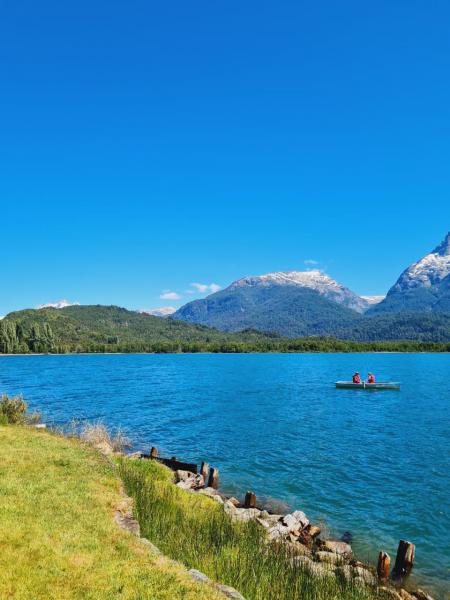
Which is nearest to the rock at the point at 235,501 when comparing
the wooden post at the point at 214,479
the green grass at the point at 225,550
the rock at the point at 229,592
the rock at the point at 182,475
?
the wooden post at the point at 214,479

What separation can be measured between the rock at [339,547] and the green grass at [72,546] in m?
9.39

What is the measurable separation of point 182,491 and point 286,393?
59.3m

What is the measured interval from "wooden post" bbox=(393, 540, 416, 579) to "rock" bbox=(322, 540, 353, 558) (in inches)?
74.0

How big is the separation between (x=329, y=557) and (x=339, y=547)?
1646 millimetres

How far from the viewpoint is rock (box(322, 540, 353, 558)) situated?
1862 centimetres

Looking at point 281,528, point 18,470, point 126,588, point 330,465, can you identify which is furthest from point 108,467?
point 330,465

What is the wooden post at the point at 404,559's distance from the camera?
17594 millimetres

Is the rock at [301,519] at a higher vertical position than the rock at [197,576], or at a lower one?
lower

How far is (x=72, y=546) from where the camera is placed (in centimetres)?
1148

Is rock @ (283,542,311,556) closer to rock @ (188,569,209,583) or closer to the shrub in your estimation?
rock @ (188,569,209,583)

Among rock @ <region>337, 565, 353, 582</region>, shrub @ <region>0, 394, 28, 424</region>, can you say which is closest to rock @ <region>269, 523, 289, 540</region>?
rock @ <region>337, 565, 353, 582</region>

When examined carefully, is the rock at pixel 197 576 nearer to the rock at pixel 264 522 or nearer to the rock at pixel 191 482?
the rock at pixel 264 522

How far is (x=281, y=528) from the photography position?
65.2 ft

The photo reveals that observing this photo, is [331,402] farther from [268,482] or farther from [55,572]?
[55,572]
